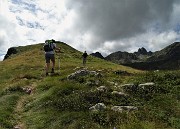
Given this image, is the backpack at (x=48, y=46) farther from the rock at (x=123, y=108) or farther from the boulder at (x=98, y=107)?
the rock at (x=123, y=108)

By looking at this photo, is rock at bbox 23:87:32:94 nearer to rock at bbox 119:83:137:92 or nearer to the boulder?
rock at bbox 119:83:137:92

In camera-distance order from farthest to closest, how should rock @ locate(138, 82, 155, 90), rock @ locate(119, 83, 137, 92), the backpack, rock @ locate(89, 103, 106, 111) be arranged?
the backpack
rock @ locate(119, 83, 137, 92)
rock @ locate(138, 82, 155, 90)
rock @ locate(89, 103, 106, 111)

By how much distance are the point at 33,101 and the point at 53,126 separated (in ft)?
19.4

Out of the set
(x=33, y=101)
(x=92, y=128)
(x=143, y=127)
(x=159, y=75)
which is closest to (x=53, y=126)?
(x=92, y=128)

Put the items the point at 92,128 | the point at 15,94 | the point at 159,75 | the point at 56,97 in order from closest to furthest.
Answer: the point at 92,128 < the point at 56,97 < the point at 159,75 < the point at 15,94

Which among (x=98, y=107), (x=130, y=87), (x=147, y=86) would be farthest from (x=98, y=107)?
(x=147, y=86)

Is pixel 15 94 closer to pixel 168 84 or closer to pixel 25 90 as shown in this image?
pixel 25 90

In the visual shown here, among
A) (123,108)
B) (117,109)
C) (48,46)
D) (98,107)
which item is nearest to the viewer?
(117,109)

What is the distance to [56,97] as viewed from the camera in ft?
65.3

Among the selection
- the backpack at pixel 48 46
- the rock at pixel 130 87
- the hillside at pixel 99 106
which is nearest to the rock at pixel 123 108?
the hillside at pixel 99 106

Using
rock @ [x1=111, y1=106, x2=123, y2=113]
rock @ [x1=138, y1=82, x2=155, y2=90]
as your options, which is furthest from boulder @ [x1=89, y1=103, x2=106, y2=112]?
rock @ [x1=138, y1=82, x2=155, y2=90]

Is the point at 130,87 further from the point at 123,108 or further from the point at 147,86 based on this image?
the point at 123,108

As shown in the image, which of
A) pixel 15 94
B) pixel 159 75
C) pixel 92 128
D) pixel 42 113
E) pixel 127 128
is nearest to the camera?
pixel 127 128

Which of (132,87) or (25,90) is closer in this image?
(132,87)
